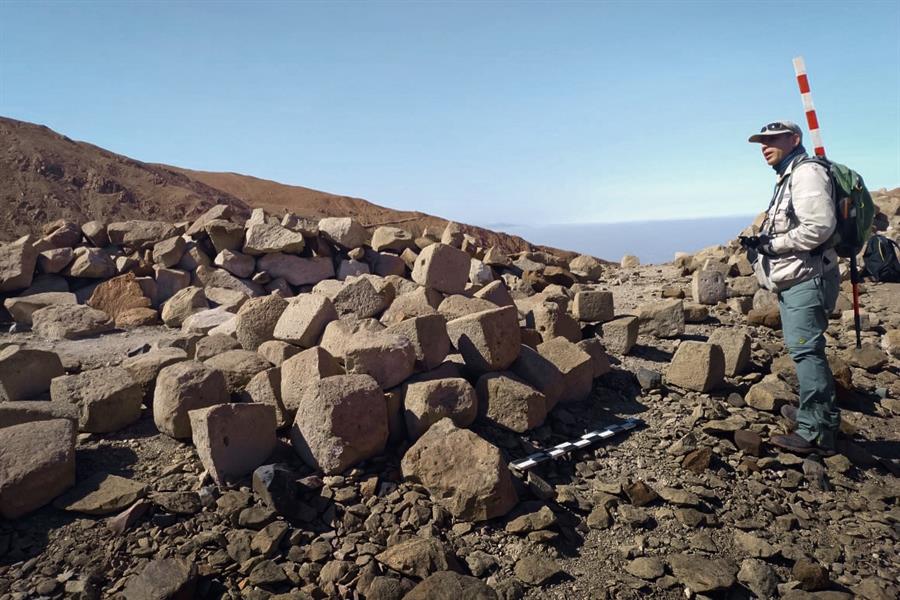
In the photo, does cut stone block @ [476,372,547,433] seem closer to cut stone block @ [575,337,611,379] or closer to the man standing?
cut stone block @ [575,337,611,379]

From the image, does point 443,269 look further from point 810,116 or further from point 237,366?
point 810,116

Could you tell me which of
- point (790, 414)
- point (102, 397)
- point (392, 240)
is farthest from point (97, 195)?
point (790, 414)

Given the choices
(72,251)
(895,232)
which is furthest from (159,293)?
(895,232)

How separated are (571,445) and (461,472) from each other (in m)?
0.96

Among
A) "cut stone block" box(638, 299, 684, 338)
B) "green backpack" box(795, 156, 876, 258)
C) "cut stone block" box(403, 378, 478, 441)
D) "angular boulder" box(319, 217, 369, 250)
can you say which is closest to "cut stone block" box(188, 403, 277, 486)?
"cut stone block" box(403, 378, 478, 441)

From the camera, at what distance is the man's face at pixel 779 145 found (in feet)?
12.8

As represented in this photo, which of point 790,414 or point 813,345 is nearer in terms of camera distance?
point 813,345

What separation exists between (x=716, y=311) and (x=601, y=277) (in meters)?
3.41

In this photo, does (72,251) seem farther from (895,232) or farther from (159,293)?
(895,232)

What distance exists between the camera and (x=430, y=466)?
340 centimetres

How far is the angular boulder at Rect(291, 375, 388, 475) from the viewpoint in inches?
138

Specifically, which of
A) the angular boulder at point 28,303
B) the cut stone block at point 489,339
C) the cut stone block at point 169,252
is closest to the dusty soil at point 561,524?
the cut stone block at point 489,339

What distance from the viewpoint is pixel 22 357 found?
452 cm

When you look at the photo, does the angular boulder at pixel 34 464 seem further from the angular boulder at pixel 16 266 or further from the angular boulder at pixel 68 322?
the angular boulder at pixel 16 266
